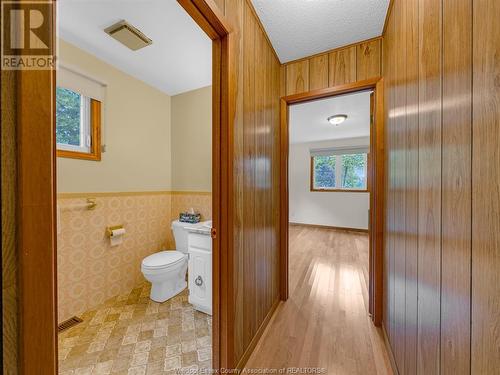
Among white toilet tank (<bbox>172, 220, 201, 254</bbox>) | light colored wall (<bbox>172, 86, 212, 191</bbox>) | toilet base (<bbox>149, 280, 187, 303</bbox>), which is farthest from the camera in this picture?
light colored wall (<bbox>172, 86, 212, 191</bbox>)

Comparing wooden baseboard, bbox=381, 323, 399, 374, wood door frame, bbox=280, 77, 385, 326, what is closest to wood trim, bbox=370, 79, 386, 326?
wood door frame, bbox=280, 77, 385, 326

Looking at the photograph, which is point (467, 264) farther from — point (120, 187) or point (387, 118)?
point (120, 187)

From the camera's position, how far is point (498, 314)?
44cm

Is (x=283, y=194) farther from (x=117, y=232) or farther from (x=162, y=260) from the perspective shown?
(x=117, y=232)

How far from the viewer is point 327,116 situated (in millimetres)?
3381

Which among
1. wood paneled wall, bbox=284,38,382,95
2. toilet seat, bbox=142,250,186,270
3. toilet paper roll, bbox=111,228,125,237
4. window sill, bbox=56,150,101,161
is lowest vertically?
toilet seat, bbox=142,250,186,270

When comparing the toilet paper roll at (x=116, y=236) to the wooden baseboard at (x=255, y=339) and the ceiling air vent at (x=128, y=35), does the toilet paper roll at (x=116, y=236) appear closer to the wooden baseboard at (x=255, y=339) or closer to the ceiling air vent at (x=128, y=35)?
the wooden baseboard at (x=255, y=339)

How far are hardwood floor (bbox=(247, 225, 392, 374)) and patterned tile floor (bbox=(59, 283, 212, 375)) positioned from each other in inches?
18.4

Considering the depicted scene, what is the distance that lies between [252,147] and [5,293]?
120 cm

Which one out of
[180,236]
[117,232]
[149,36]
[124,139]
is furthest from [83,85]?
[180,236]

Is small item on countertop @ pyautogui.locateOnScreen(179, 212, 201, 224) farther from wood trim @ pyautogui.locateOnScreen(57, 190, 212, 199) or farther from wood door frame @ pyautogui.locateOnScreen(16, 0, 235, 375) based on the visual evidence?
wood door frame @ pyautogui.locateOnScreen(16, 0, 235, 375)

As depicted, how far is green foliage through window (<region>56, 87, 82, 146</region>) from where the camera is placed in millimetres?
1703

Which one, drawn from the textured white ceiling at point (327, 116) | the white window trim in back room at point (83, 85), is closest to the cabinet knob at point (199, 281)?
the white window trim in back room at point (83, 85)

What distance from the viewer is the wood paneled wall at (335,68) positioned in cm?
164
